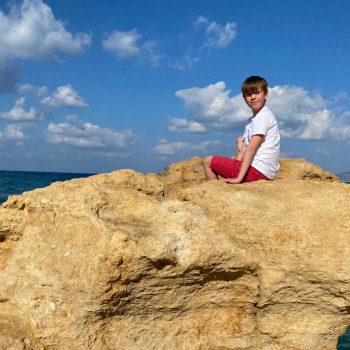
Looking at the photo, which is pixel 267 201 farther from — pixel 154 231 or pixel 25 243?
pixel 25 243

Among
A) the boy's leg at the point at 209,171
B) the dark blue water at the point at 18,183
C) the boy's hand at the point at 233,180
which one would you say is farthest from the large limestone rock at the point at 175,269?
the dark blue water at the point at 18,183

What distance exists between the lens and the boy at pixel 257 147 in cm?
642

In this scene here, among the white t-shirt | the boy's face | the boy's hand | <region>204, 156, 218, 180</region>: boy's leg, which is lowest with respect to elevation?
the boy's hand

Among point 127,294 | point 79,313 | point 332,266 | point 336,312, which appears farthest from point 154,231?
point 336,312

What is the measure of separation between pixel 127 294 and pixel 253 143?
3198 mm

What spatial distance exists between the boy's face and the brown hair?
0.04 metres

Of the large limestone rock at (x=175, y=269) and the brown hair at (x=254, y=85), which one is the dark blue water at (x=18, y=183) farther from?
the large limestone rock at (x=175, y=269)

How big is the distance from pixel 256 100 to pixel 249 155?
95 centimetres

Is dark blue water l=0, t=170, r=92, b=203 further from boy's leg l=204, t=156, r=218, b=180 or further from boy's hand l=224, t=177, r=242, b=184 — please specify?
boy's hand l=224, t=177, r=242, b=184

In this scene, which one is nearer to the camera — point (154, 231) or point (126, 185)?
point (154, 231)

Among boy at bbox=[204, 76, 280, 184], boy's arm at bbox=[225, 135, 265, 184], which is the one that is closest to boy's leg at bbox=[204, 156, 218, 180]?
boy at bbox=[204, 76, 280, 184]

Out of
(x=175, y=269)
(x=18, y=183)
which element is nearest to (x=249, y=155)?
(x=175, y=269)

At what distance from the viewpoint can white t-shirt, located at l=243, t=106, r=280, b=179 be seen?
650 centimetres

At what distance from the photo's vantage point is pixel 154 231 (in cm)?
434
